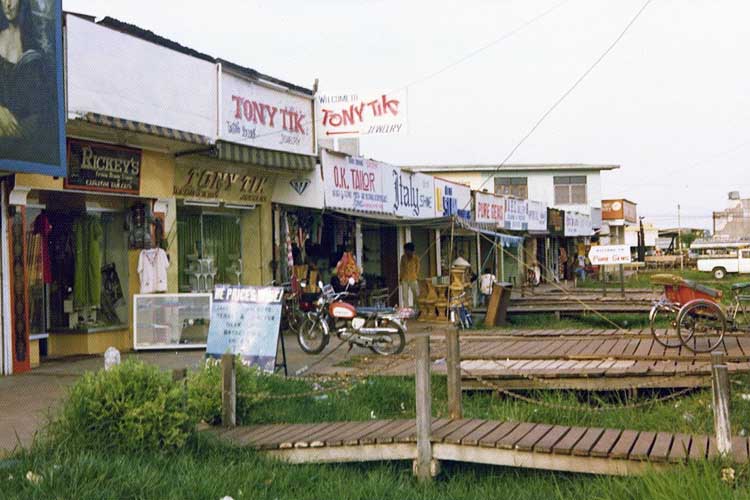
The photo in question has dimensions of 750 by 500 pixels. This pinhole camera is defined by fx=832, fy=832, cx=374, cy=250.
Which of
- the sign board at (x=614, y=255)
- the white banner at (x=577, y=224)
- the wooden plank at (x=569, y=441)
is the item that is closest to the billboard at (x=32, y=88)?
the wooden plank at (x=569, y=441)

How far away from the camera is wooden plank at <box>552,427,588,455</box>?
20.3ft

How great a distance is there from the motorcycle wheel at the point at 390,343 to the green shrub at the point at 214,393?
16.1 ft

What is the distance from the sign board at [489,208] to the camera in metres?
26.6

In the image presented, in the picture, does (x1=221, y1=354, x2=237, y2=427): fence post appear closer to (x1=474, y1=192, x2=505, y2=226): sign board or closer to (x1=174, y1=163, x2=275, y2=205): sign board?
(x1=174, y1=163, x2=275, y2=205): sign board

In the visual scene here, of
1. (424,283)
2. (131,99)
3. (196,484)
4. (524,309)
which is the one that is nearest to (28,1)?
(131,99)

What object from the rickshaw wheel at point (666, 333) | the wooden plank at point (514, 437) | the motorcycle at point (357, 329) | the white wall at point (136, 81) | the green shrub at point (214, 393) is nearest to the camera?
the wooden plank at point (514, 437)

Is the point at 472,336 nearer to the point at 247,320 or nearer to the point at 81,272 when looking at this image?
the point at 247,320

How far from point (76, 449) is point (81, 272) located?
751cm

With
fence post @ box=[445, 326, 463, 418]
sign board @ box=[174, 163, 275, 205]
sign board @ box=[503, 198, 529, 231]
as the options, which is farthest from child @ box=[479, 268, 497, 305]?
fence post @ box=[445, 326, 463, 418]

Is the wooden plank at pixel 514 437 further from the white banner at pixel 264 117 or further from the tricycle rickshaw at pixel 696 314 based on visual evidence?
the white banner at pixel 264 117

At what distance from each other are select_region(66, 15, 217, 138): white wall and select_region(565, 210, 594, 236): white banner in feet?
97.2

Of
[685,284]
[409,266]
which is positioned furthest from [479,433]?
[409,266]

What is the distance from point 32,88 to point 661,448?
827 cm

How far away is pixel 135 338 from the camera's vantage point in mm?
13188
